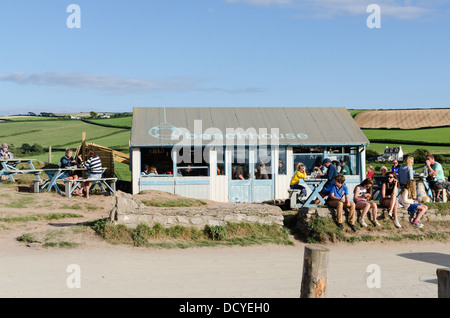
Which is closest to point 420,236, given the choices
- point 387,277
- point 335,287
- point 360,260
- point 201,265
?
point 360,260

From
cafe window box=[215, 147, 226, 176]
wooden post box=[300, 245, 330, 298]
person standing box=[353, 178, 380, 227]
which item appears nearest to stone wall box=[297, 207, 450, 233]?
person standing box=[353, 178, 380, 227]

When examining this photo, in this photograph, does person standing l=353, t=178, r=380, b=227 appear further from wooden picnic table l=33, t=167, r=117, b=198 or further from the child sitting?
wooden picnic table l=33, t=167, r=117, b=198

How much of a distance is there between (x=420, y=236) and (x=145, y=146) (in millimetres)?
10466

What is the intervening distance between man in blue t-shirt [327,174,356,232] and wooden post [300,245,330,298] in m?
6.09

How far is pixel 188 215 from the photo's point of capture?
12.5m

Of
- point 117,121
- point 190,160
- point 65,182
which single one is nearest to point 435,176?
point 190,160

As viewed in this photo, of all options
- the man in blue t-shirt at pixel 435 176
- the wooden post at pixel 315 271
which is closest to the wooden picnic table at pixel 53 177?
the man in blue t-shirt at pixel 435 176

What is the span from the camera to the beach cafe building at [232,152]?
20000 millimetres

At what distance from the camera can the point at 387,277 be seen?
9.77m

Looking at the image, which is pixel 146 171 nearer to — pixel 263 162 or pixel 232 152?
pixel 232 152

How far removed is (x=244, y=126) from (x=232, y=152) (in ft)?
5.32

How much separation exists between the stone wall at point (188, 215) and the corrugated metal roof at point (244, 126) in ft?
24.8

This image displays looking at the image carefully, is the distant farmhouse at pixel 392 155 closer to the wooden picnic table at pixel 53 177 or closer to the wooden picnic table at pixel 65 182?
the wooden picnic table at pixel 65 182

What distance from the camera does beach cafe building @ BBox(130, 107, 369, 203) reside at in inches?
787
